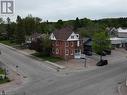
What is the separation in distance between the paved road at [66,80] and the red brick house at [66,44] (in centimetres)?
768

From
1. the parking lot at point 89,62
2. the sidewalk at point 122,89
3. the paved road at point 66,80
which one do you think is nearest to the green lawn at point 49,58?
the parking lot at point 89,62

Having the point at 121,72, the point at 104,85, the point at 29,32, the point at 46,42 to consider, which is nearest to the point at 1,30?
the point at 29,32

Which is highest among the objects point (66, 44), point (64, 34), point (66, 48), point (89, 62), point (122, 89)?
point (64, 34)

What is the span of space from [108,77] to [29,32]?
177ft

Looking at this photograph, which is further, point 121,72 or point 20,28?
point 20,28

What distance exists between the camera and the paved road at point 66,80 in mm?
44625

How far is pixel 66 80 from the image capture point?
52.9 metres

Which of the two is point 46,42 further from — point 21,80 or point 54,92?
point 54,92

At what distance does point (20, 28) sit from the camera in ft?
333

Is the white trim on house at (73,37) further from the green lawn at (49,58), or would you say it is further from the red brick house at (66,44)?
the green lawn at (49,58)

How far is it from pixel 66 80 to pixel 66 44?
968 inches

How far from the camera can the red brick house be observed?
76.4 m

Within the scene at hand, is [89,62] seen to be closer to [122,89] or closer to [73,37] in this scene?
[73,37]

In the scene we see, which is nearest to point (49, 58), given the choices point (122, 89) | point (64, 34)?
point (64, 34)
